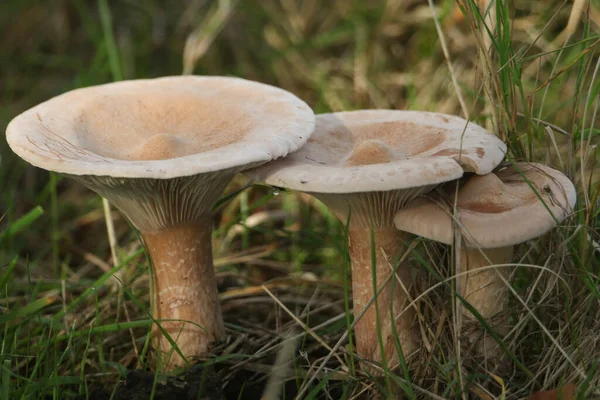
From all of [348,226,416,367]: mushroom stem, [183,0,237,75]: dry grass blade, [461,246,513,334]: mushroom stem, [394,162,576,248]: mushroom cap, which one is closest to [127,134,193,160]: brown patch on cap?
[348,226,416,367]: mushroom stem

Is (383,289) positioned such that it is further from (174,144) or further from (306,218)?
(306,218)

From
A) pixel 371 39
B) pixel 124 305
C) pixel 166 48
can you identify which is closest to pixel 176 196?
pixel 124 305

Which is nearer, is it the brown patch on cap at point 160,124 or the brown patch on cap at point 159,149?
the brown patch on cap at point 159,149

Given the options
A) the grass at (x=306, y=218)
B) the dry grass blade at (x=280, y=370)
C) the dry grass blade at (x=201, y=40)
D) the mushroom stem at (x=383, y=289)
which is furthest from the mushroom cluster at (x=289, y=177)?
the dry grass blade at (x=201, y=40)

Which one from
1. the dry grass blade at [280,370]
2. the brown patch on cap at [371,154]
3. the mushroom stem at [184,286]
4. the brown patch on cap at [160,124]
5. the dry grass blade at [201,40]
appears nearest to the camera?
the dry grass blade at [280,370]

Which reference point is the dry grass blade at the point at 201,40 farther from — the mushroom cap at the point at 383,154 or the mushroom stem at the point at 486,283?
the mushroom stem at the point at 486,283

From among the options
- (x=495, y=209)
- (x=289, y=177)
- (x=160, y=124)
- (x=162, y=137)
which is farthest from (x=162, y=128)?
(x=495, y=209)

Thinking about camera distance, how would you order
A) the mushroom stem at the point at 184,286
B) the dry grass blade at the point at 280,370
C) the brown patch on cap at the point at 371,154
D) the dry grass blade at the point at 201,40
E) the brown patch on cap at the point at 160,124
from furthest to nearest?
the dry grass blade at the point at 201,40, the mushroom stem at the point at 184,286, the brown patch on cap at the point at 160,124, the brown patch on cap at the point at 371,154, the dry grass blade at the point at 280,370

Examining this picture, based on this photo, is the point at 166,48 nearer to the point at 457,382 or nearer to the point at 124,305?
the point at 124,305
